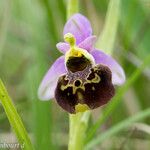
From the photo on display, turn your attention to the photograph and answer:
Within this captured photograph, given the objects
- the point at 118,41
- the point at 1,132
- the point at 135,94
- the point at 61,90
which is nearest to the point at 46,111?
the point at 61,90

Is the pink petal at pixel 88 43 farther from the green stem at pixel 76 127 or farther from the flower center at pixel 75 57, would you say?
the green stem at pixel 76 127

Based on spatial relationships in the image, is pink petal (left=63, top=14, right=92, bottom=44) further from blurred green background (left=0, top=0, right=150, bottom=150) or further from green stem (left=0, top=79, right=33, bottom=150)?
green stem (left=0, top=79, right=33, bottom=150)

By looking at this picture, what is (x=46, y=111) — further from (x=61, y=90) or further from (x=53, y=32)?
(x=53, y=32)

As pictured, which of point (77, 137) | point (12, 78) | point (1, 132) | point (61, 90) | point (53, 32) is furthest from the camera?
point (12, 78)

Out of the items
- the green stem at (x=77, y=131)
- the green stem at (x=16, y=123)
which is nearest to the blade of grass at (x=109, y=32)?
the green stem at (x=77, y=131)

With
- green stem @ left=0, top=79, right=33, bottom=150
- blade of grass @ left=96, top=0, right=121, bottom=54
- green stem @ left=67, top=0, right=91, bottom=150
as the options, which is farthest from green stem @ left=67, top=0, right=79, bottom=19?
green stem @ left=0, top=79, right=33, bottom=150

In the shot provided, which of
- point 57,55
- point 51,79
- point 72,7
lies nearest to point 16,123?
point 51,79

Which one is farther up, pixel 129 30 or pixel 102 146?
pixel 129 30
